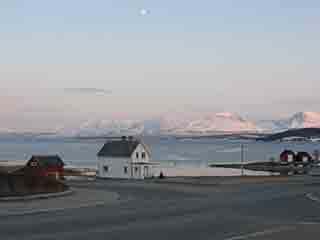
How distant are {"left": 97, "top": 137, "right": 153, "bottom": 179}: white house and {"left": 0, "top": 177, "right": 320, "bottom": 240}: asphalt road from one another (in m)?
42.6

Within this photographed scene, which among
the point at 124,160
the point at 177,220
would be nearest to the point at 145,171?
the point at 124,160

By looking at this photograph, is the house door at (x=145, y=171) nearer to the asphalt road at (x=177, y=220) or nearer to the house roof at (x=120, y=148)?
the house roof at (x=120, y=148)

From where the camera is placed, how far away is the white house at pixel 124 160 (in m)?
72.5

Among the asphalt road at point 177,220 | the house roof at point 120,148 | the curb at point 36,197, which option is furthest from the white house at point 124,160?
the asphalt road at point 177,220

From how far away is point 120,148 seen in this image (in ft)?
242

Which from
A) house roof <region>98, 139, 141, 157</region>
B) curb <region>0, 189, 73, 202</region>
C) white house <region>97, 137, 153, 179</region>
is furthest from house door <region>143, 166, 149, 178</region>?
curb <region>0, 189, 73, 202</region>

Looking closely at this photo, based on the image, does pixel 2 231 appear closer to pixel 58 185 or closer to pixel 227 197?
pixel 58 185

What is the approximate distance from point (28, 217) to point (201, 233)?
5781 mm

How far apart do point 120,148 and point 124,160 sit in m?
1.66

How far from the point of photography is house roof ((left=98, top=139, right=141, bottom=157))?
7300 centimetres

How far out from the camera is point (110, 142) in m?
75.8

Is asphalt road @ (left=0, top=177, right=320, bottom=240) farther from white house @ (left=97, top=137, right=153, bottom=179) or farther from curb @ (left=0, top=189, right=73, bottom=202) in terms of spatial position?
white house @ (left=97, top=137, right=153, bottom=179)

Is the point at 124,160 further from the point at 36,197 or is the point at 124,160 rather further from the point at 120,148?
the point at 36,197

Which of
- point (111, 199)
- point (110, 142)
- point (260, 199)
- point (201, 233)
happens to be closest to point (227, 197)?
point (260, 199)
